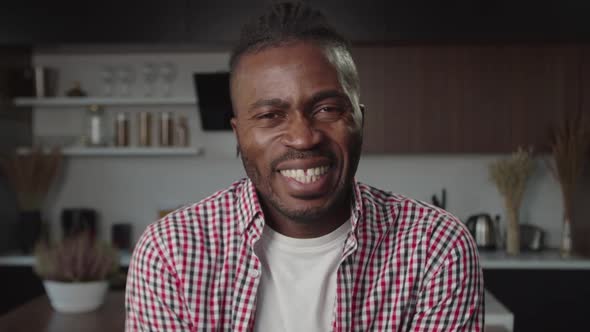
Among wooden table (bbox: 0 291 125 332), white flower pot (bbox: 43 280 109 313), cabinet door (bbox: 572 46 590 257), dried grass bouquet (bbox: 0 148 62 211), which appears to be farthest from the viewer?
dried grass bouquet (bbox: 0 148 62 211)

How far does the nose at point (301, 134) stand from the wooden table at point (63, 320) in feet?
3.31

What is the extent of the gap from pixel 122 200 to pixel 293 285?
121 inches

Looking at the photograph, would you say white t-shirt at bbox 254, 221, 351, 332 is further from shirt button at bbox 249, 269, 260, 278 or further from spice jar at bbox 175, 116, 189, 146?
spice jar at bbox 175, 116, 189, 146

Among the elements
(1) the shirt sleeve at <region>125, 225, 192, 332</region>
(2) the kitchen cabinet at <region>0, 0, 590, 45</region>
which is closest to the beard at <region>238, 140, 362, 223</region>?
(1) the shirt sleeve at <region>125, 225, 192, 332</region>

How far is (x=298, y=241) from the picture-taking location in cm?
117

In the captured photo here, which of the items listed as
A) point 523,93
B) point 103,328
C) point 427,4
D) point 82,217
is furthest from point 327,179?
point 82,217

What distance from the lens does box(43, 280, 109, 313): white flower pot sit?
6.25 ft

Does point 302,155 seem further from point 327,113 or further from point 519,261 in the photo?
point 519,261

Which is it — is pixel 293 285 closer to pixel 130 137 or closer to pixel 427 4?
pixel 427 4

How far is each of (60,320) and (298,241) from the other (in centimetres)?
105

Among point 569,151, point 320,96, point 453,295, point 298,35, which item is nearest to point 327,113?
point 320,96

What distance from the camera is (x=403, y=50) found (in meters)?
3.62

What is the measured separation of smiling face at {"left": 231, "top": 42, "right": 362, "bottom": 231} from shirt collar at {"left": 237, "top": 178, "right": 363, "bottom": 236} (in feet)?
0.21

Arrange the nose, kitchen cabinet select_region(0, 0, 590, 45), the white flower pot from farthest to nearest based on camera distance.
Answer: kitchen cabinet select_region(0, 0, 590, 45) < the white flower pot < the nose
